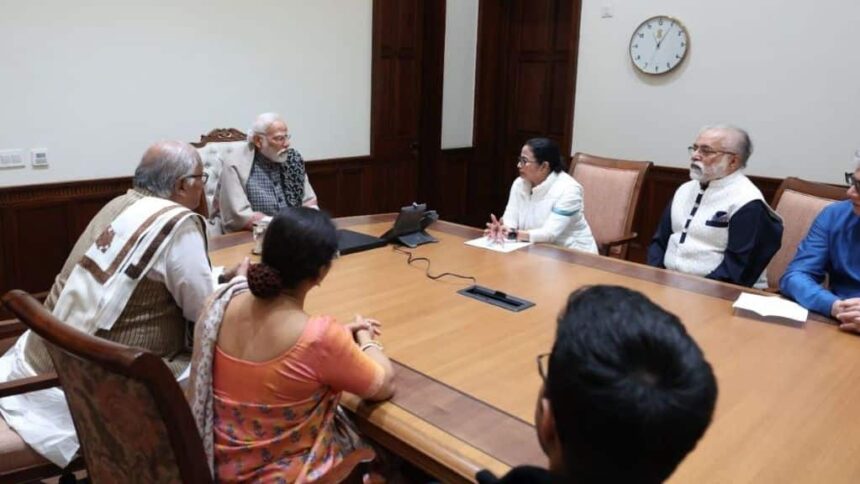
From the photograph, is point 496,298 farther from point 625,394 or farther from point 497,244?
point 625,394

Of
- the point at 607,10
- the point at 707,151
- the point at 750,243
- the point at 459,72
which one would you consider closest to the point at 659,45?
the point at 607,10

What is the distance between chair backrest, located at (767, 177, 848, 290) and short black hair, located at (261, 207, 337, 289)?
208 centimetres

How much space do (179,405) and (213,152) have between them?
2524 millimetres

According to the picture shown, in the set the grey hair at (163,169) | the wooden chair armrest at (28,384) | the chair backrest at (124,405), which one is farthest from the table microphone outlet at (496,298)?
the wooden chair armrest at (28,384)

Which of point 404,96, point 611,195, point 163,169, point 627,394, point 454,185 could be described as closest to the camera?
point 627,394

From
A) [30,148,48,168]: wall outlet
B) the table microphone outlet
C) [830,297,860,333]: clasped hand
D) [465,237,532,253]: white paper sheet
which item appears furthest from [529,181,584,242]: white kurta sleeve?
[30,148,48,168]: wall outlet

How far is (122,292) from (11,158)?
215cm

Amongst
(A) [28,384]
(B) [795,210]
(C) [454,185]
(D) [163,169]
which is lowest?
(C) [454,185]

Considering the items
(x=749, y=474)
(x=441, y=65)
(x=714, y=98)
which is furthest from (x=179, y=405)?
(x=441, y=65)

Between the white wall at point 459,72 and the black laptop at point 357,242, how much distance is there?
2879 mm

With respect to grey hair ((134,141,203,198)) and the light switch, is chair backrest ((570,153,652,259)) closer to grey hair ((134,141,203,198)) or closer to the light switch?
the light switch

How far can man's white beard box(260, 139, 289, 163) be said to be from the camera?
3268 millimetres

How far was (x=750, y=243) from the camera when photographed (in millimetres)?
2502

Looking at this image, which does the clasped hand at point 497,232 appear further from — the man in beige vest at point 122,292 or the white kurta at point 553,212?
the man in beige vest at point 122,292
